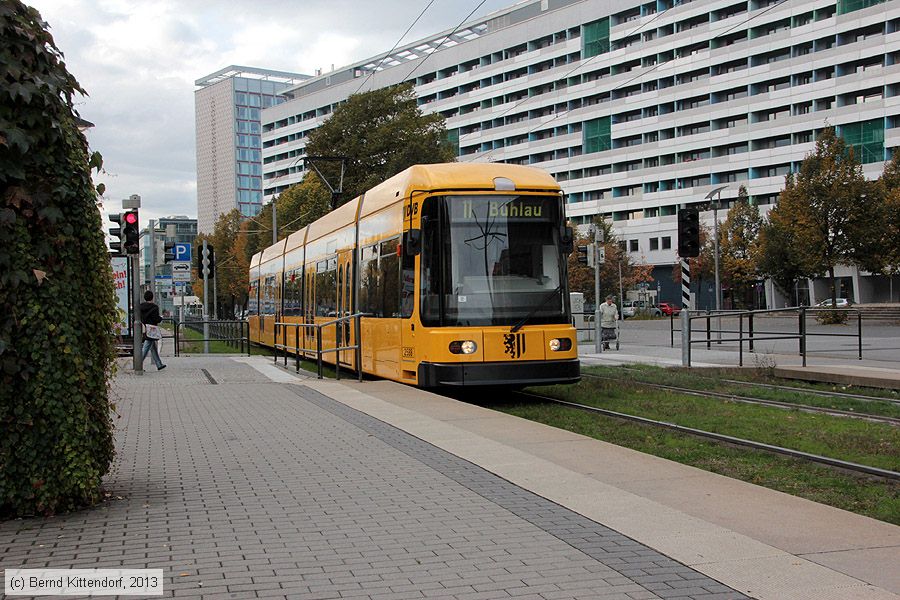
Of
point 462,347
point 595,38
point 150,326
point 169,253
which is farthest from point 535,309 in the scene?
point 595,38

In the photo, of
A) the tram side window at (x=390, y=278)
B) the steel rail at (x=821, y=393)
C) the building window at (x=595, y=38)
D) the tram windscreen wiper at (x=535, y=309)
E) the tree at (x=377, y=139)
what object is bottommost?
the steel rail at (x=821, y=393)

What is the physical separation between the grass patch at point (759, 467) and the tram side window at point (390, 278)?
348cm

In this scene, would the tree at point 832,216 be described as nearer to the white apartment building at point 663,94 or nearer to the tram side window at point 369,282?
the white apartment building at point 663,94

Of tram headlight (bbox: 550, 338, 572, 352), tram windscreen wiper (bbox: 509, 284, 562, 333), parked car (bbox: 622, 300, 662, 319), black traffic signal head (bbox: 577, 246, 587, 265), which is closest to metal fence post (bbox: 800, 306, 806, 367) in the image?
black traffic signal head (bbox: 577, 246, 587, 265)

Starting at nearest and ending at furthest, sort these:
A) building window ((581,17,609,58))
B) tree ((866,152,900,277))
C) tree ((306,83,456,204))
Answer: tree ((866,152,900,277)) < tree ((306,83,456,204)) < building window ((581,17,609,58))

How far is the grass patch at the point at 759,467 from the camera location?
7336mm

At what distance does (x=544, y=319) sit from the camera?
13.8 metres

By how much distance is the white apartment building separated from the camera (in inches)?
2707

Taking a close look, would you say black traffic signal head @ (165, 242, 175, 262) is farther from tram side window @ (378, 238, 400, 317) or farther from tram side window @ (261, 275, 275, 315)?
tram side window @ (378, 238, 400, 317)

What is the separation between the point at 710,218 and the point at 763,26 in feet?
49.5

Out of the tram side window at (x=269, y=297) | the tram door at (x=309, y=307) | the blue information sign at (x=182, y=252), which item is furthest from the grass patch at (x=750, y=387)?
the blue information sign at (x=182, y=252)

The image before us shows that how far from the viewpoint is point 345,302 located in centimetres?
1897

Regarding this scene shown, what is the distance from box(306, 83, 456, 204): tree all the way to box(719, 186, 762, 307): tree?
25487 mm

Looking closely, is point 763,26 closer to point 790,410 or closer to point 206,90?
point 790,410
